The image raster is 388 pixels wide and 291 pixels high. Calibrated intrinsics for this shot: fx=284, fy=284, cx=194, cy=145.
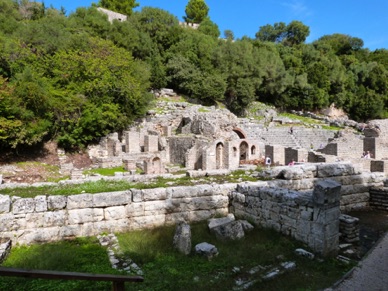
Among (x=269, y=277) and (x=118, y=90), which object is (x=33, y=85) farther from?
(x=269, y=277)

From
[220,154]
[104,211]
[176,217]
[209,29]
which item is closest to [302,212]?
[176,217]

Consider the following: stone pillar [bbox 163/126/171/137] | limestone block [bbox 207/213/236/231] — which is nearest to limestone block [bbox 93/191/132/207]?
limestone block [bbox 207/213/236/231]

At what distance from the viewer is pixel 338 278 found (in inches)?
217

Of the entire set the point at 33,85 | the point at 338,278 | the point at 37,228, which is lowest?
the point at 338,278

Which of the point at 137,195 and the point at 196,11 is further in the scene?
the point at 196,11

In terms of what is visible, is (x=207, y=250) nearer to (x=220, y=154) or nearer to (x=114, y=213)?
(x=114, y=213)

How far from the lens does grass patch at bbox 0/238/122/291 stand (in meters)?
4.89

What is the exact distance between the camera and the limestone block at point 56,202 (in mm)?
7020

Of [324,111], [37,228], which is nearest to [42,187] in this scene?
[37,228]

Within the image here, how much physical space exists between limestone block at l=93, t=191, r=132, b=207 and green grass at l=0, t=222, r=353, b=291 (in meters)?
0.84

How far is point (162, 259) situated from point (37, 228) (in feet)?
10.7

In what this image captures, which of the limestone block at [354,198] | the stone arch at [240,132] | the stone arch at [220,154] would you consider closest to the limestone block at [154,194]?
the limestone block at [354,198]

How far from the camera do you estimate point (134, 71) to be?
30.8m

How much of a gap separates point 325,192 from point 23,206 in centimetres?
699
